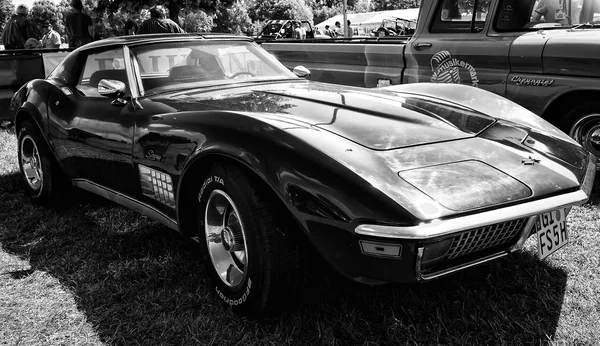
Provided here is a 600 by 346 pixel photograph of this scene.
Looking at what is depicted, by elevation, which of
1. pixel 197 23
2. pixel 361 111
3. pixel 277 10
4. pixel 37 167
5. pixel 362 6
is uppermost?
pixel 362 6

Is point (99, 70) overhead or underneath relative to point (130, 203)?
overhead

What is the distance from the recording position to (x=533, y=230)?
239cm

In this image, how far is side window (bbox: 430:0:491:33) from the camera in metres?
4.89

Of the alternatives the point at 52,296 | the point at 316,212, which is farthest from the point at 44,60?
the point at 316,212

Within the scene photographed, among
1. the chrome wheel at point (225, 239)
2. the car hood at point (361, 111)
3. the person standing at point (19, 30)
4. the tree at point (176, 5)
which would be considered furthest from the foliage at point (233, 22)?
the chrome wheel at point (225, 239)

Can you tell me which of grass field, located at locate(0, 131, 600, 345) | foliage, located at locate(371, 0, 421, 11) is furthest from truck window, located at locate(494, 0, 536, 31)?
foliage, located at locate(371, 0, 421, 11)

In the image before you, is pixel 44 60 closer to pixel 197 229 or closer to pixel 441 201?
pixel 197 229

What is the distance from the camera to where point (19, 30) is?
9.87m

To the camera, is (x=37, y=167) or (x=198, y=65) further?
(x=37, y=167)

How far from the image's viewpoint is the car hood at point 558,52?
4.13 metres

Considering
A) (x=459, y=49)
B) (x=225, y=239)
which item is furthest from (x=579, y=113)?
(x=225, y=239)

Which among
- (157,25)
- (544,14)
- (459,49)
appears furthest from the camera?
(157,25)

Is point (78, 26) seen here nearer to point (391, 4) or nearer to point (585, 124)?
point (585, 124)

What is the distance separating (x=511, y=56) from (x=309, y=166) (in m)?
3.03
